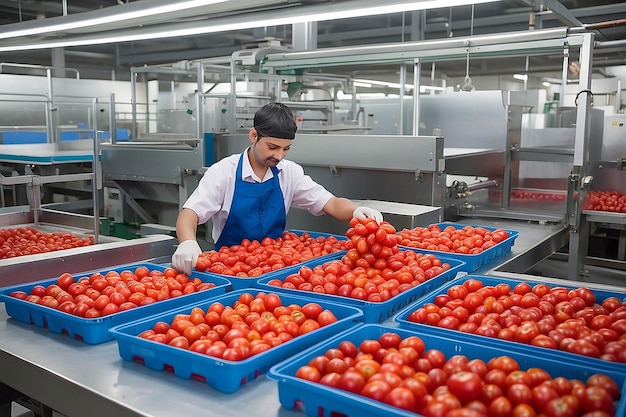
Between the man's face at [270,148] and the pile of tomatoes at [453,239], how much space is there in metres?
0.83

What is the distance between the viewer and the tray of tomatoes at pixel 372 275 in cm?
221

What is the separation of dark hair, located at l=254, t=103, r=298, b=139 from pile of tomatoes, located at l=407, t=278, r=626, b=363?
133cm

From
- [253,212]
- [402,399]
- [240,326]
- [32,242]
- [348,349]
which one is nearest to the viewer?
[402,399]

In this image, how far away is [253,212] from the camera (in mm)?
3531

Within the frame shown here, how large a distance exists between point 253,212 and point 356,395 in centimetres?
225

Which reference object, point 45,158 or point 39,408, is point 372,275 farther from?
point 45,158

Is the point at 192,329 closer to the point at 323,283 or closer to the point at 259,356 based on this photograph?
the point at 259,356

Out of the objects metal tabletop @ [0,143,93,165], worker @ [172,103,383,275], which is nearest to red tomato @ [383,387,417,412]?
worker @ [172,103,383,275]

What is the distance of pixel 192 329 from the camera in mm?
1762

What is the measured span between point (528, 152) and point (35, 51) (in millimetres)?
13784

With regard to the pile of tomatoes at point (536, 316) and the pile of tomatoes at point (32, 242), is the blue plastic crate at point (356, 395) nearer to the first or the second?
the pile of tomatoes at point (536, 316)

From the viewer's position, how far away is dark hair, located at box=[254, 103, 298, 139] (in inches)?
126

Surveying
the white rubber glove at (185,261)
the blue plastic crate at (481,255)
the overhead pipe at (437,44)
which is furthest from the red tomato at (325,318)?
the overhead pipe at (437,44)

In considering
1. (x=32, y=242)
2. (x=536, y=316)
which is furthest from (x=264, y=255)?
(x=32, y=242)
